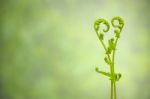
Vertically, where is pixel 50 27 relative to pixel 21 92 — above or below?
above

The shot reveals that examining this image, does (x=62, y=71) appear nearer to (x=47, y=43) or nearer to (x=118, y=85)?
(x=47, y=43)

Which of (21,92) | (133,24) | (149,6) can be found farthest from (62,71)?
(149,6)

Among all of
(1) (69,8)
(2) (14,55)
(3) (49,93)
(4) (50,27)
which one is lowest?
(3) (49,93)

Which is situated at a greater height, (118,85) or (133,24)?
(133,24)

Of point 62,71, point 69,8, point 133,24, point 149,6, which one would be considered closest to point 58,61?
point 62,71

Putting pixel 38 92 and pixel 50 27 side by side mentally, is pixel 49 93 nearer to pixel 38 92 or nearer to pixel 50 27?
pixel 38 92

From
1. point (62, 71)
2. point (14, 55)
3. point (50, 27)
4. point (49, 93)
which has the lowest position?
point (49, 93)
